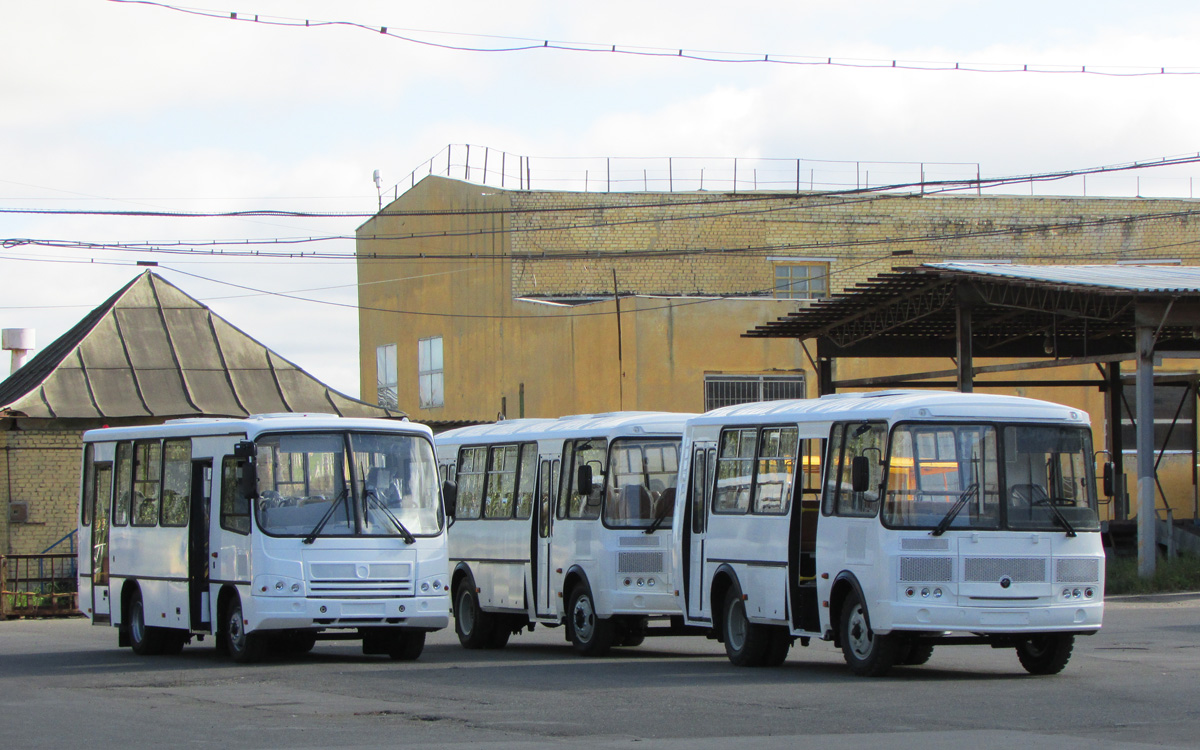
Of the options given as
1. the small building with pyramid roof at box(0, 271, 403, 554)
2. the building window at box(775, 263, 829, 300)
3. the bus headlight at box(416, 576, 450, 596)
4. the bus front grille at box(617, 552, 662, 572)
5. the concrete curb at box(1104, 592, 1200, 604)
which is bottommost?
the concrete curb at box(1104, 592, 1200, 604)

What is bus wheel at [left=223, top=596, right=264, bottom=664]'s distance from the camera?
17.6 metres

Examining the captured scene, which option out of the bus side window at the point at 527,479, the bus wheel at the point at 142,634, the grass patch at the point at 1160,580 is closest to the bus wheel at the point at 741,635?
the bus side window at the point at 527,479

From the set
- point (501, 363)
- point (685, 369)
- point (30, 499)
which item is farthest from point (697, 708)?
point (501, 363)

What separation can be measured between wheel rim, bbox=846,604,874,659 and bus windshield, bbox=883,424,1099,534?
39.8 inches

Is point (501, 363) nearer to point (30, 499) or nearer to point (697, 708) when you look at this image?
point (30, 499)

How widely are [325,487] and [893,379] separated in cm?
1912

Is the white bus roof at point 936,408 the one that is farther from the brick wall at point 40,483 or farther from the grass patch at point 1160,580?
the brick wall at point 40,483

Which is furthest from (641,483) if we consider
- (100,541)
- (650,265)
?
(650,265)

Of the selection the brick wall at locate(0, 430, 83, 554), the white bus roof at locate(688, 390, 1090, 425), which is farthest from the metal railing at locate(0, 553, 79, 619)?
the white bus roof at locate(688, 390, 1090, 425)

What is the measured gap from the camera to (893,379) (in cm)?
3462

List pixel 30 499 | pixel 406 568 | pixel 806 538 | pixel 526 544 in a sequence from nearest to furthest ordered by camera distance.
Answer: pixel 806 538 < pixel 406 568 < pixel 526 544 < pixel 30 499

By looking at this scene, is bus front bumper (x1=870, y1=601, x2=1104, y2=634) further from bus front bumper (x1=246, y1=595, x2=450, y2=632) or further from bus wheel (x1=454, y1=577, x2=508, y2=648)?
bus wheel (x1=454, y1=577, x2=508, y2=648)

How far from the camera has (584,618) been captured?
1911 centimetres

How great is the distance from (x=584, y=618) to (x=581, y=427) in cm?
226
